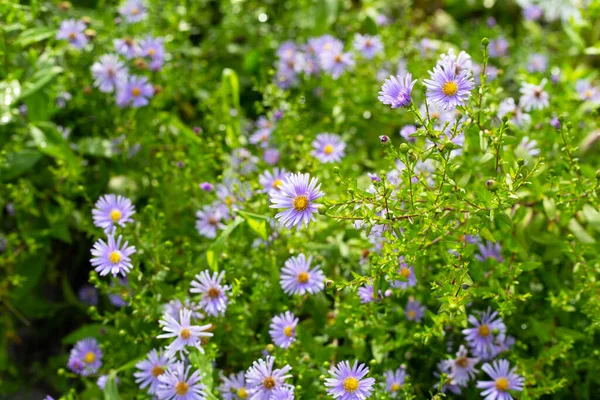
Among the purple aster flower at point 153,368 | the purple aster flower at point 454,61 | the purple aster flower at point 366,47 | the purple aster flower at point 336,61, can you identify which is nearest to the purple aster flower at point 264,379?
the purple aster flower at point 153,368

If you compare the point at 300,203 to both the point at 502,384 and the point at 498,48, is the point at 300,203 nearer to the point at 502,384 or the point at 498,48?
the point at 502,384

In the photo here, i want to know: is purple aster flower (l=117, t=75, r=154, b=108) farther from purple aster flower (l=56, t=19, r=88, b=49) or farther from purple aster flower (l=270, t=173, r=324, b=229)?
purple aster flower (l=270, t=173, r=324, b=229)

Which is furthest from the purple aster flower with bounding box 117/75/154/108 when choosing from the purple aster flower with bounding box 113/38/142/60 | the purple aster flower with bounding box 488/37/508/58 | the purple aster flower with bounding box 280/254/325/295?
the purple aster flower with bounding box 488/37/508/58

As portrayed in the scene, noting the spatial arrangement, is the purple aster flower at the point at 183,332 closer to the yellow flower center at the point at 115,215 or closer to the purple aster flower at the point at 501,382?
the yellow flower center at the point at 115,215

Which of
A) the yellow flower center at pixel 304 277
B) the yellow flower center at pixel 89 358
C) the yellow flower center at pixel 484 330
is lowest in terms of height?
the yellow flower center at pixel 484 330

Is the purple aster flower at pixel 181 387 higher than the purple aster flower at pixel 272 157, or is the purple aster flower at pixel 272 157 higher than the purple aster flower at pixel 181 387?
the purple aster flower at pixel 272 157

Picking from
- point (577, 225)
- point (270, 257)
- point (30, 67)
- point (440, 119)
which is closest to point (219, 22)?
point (30, 67)

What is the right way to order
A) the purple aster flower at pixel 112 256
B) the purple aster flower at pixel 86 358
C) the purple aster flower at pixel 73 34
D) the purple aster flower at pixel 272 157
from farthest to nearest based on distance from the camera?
1. the purple aster flower at pixel 73 34
2. the purple aster flower at pixel 272 157
3. the purple aster flower at pixel 86 358
4. the purple aster flower at pixel 112 256
